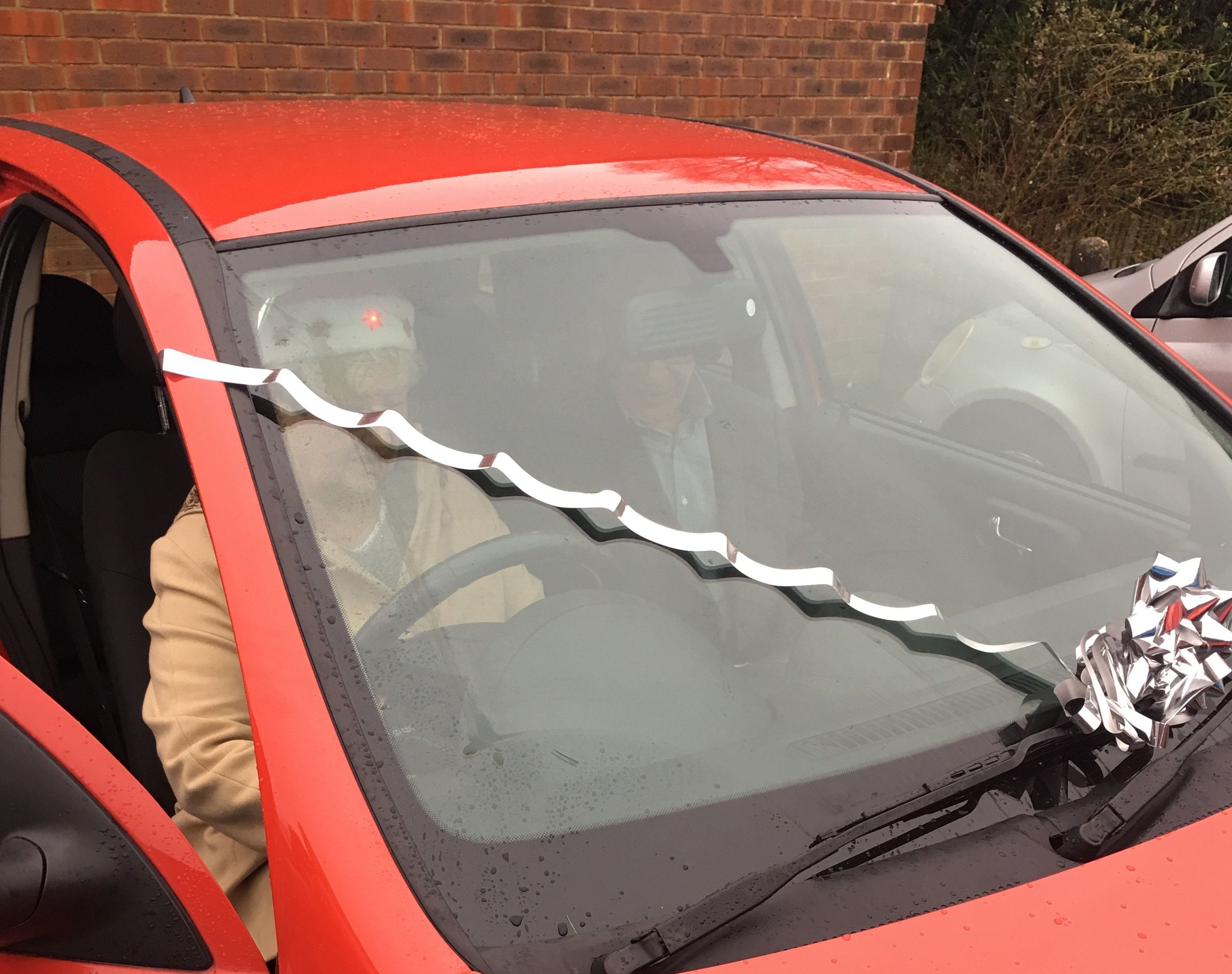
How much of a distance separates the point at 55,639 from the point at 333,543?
1077 millimetres

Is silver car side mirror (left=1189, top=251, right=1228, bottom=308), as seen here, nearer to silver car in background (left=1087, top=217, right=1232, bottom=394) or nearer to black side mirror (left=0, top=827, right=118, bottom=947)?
silver car in background (left=1087, top=217, right=1232, bottom=394)

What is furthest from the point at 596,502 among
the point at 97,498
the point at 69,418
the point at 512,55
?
the point at 512,55

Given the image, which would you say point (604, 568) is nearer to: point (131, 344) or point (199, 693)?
point (199, 693)

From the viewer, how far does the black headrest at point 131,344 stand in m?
1.60

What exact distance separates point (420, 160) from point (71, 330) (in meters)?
1.13

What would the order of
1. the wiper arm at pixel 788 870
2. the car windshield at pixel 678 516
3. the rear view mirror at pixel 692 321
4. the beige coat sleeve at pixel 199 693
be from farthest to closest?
the rear view mirror at pixel 692 321
the beige coat sleeve at pixel 199 693
the car windshield at pixel 678 516
the wiper arm at pixel 788 870

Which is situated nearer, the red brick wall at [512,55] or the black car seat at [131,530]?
the black car seat at [131,530]

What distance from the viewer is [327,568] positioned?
112cm

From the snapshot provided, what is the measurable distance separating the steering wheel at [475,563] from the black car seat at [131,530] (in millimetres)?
530

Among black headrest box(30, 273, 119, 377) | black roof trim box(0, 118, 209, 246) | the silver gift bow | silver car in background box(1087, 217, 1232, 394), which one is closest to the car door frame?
black roof trim box(0, 118, 209, 246)

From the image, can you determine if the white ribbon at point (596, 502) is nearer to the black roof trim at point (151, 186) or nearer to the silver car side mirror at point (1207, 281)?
the black roof trim at point (151, 186)

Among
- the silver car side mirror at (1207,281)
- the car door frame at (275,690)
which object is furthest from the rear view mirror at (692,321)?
the silver car side mirror at (1207,281)

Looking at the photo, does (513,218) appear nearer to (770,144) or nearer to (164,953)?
(770,144)

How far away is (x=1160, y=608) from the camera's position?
128cm
